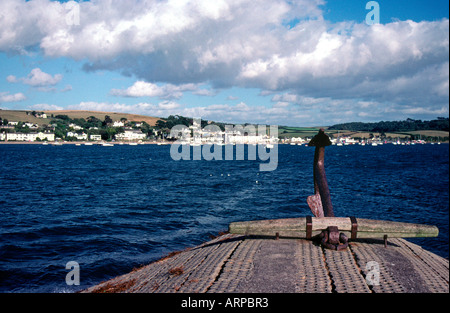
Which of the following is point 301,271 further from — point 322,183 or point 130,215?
point 130,215

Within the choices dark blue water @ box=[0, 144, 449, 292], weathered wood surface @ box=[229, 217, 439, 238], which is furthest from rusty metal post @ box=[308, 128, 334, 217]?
dark blue water @ box=[0, 144, 449, 292]

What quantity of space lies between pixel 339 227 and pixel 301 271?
2.21m

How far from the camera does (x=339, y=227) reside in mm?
9508

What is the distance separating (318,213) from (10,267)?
40.6 feet

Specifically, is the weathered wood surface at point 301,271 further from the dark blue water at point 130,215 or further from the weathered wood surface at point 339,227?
the dark blue water at point 130,215

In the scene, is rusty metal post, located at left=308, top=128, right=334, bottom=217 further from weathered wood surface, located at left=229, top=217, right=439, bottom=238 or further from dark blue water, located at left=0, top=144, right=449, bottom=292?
dark blue water, located at left=0, top=144, right=449, bottom=292

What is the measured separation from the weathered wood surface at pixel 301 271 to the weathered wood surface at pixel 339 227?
1.02ft

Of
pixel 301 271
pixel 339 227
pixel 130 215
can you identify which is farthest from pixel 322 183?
pixel 130 215

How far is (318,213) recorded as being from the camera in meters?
10.8

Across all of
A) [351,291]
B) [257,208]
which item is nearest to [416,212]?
[257,208]

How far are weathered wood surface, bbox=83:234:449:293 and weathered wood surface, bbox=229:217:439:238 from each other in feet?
1.02

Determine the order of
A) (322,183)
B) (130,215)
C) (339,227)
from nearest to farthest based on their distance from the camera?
(339,227) < (322,183) < (130,215)
